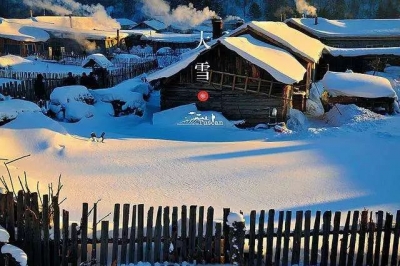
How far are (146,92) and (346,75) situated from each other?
34.0 ft

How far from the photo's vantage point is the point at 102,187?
34.5ft

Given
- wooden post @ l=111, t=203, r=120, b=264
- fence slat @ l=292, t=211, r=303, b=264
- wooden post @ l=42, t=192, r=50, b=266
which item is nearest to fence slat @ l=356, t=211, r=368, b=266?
fence slat @ l=292, t=211, r=303, b=264

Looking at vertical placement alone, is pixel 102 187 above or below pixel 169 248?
below

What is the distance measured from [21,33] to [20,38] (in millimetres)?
1051

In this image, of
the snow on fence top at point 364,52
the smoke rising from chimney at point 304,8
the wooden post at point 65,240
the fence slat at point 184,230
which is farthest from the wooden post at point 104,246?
the smoke rising from chimney at point 304,8

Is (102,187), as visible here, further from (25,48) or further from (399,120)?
(25,48)

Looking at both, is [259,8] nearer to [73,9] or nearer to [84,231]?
[73,9]

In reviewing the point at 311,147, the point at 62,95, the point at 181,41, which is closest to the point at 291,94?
the point at 311,147

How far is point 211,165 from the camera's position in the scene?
1270 centimetres

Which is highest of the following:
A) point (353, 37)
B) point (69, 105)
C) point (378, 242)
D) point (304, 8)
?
point (304, 8)

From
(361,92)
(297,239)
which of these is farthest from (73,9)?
(297,239)

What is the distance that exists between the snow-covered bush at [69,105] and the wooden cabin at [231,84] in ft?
9.65

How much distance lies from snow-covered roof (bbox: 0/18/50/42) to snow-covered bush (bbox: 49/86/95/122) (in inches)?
1048

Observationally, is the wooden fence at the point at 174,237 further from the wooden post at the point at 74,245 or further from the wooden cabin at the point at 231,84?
the wooden cabin at the point at 231,84
